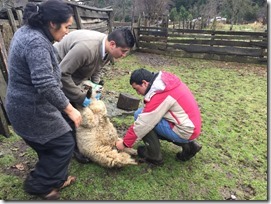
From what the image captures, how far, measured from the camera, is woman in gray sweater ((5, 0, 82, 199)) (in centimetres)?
194

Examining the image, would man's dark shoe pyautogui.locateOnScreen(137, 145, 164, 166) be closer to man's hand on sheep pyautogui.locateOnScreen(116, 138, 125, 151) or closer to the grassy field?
the grassy field

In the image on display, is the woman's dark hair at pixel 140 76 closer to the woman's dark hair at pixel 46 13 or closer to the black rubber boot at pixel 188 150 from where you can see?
the black rubber boot at pixel 188 150

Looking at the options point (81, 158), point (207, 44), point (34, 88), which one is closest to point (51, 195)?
point (81, 158)

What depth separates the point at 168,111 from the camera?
9.71 feet

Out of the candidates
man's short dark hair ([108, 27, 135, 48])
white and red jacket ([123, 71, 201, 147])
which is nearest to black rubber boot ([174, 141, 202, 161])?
white and red jacket ([123, 71, 201, 147])

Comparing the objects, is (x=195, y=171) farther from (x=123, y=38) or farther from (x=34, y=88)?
(x=34, y=88)

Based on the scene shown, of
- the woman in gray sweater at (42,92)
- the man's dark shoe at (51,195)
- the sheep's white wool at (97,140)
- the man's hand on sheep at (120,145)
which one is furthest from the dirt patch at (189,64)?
the woman in gray sweater at (42,92)

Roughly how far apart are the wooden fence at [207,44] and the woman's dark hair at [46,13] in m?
9.42

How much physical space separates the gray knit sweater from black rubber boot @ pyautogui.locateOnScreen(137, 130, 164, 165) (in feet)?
3.44

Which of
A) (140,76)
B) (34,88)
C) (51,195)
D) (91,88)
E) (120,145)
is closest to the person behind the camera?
(34,88)

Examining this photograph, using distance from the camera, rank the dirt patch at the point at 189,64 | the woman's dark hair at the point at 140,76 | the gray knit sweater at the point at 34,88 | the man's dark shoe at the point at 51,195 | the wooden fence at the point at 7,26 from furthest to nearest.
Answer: the dirt patch at the point at 189,64 → the wooden fence at the point at 7,26 → the woman's dark hair at the point at 140,76 → the man's dark shoe at the point at 51,195 → the gray knit sweater at the point at 34,88

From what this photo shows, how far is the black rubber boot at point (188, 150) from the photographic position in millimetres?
3285

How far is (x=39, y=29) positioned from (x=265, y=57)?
32.3ft

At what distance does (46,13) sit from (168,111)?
158cm
